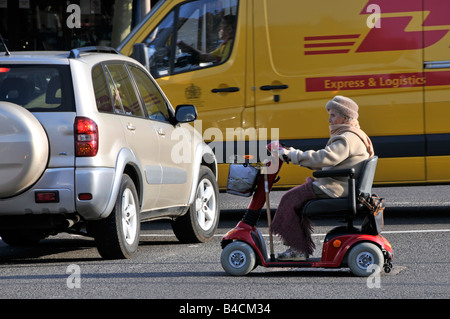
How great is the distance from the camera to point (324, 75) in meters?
10.8

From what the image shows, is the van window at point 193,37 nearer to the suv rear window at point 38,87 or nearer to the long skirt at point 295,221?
the suv rear window at point 38,87

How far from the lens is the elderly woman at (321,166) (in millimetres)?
7066

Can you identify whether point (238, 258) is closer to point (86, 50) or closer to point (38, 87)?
point (38, 87)

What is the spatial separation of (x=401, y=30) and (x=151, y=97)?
3023 mm

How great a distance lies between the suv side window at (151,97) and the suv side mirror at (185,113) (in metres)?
0.18

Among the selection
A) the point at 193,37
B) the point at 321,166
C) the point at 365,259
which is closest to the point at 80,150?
the point at 321,166

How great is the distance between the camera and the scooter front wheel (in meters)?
7.10

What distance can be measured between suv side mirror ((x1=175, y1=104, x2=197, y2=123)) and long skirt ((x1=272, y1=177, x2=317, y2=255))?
6.97 ft

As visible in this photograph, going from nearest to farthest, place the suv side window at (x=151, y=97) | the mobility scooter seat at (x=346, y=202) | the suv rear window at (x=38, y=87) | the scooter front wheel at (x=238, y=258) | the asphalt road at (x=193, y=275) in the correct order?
the asphalt road at (x=193, y=275), the mobility scooter seat at (x=346, y=202), the scooter front wheel at (x=238, y=258), the suv rear window at (x=38, y=87), the suv side window at (x=151, y=97)

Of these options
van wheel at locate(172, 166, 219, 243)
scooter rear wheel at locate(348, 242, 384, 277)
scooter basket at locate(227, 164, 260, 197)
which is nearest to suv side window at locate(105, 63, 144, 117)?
van wheel at locate(172, 166, 219, 243)

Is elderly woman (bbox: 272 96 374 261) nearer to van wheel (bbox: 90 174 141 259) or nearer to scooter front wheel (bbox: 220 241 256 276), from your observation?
scooter front wheel (bbox: 220 241 256 276)

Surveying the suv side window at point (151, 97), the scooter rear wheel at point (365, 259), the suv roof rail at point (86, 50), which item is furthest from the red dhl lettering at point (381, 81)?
the scooter rear wheel at point (365, 259)
